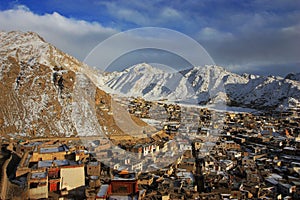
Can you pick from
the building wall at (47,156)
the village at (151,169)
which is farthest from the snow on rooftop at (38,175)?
the building wall at (47,156)

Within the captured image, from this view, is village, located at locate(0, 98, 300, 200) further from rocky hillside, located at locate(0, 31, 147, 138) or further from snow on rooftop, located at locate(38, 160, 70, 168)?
rocky hillside, located at locate(0, 31, 147, 138)

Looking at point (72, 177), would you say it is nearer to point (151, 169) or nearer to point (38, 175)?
point (38, 175)

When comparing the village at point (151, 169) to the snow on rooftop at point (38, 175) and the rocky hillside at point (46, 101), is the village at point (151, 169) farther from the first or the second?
the rocky hillside at point (46, 101)

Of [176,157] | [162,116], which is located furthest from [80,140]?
[162,116]

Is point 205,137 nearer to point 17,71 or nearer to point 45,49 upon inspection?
point 17,71

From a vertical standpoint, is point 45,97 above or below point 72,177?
above

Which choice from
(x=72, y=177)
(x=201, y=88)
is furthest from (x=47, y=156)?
(x=201, y=88)

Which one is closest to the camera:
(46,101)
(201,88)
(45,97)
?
(46,101)
